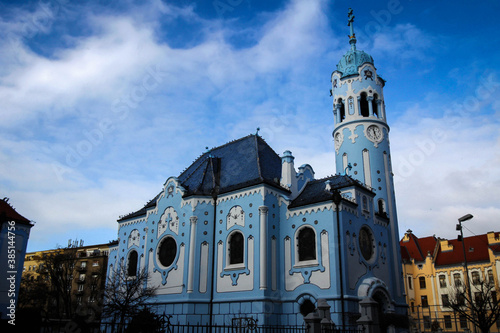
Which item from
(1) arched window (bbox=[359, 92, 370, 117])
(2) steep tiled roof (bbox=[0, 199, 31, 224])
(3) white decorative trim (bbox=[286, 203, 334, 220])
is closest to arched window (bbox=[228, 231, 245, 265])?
(3) white decorative trim (bbox=[286, 203, 334, 220])

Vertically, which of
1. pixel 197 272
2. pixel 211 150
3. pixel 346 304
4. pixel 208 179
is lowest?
pixel 346 304

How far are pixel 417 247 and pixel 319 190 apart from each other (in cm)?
3146

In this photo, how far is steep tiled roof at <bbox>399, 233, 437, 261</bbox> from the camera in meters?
53.9

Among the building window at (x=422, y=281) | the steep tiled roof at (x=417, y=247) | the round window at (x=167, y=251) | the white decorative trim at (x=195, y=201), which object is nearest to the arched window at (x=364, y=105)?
the white decorative trim at (x=195, y=201)

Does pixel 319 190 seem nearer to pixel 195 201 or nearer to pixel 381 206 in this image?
pixel 381 206

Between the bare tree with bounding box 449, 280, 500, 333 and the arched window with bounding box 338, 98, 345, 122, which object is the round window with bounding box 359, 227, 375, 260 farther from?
the arched window with bounding box 338, 98, 345, 122

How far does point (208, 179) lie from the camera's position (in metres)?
34.1

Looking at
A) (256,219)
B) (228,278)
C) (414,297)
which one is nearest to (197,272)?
(228,278)

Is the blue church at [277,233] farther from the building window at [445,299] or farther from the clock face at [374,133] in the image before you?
the building window at [445,299]

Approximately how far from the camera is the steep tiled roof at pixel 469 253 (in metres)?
48.2

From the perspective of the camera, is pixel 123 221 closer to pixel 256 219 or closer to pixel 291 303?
pixel 256 219

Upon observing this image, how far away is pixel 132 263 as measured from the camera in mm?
35625

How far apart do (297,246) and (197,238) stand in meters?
7.57

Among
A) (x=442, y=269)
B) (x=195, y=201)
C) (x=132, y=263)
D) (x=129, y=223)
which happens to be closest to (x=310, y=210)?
(x=195, y=201)
